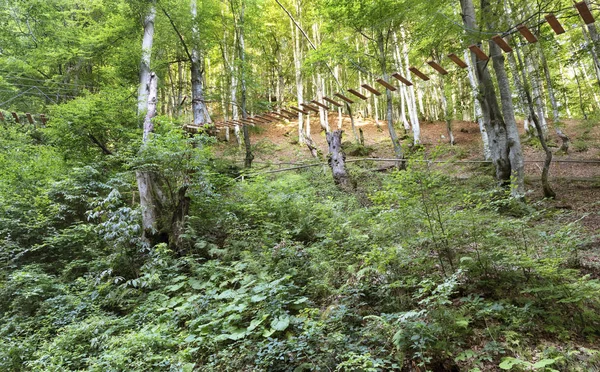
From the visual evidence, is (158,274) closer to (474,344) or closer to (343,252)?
(343,252)

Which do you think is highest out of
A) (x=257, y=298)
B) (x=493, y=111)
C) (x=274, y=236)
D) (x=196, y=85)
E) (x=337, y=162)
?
(x=196, y=85)

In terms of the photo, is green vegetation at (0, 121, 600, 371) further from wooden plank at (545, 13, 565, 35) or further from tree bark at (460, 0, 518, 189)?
wooden plank at (545, 13, 565, 35)

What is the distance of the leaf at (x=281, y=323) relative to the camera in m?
2.61

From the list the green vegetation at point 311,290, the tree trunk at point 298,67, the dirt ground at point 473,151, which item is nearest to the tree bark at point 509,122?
the dirt ground at point 473,151

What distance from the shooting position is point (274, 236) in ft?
16.0

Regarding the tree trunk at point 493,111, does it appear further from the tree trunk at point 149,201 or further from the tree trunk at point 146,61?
the tree trunk at point 146,61

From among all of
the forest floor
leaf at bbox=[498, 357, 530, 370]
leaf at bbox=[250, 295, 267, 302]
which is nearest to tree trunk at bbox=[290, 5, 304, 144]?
the forest floor

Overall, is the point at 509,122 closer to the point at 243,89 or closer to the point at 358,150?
the point at 243,89

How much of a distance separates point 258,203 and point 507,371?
181 inches

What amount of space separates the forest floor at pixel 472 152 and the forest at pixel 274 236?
0.12 metres

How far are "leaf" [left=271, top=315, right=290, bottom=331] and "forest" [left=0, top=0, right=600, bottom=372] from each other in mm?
14

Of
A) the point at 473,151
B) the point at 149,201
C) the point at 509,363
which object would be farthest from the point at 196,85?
the point at 473,151

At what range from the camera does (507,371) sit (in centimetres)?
199

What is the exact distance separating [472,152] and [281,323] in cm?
1267
